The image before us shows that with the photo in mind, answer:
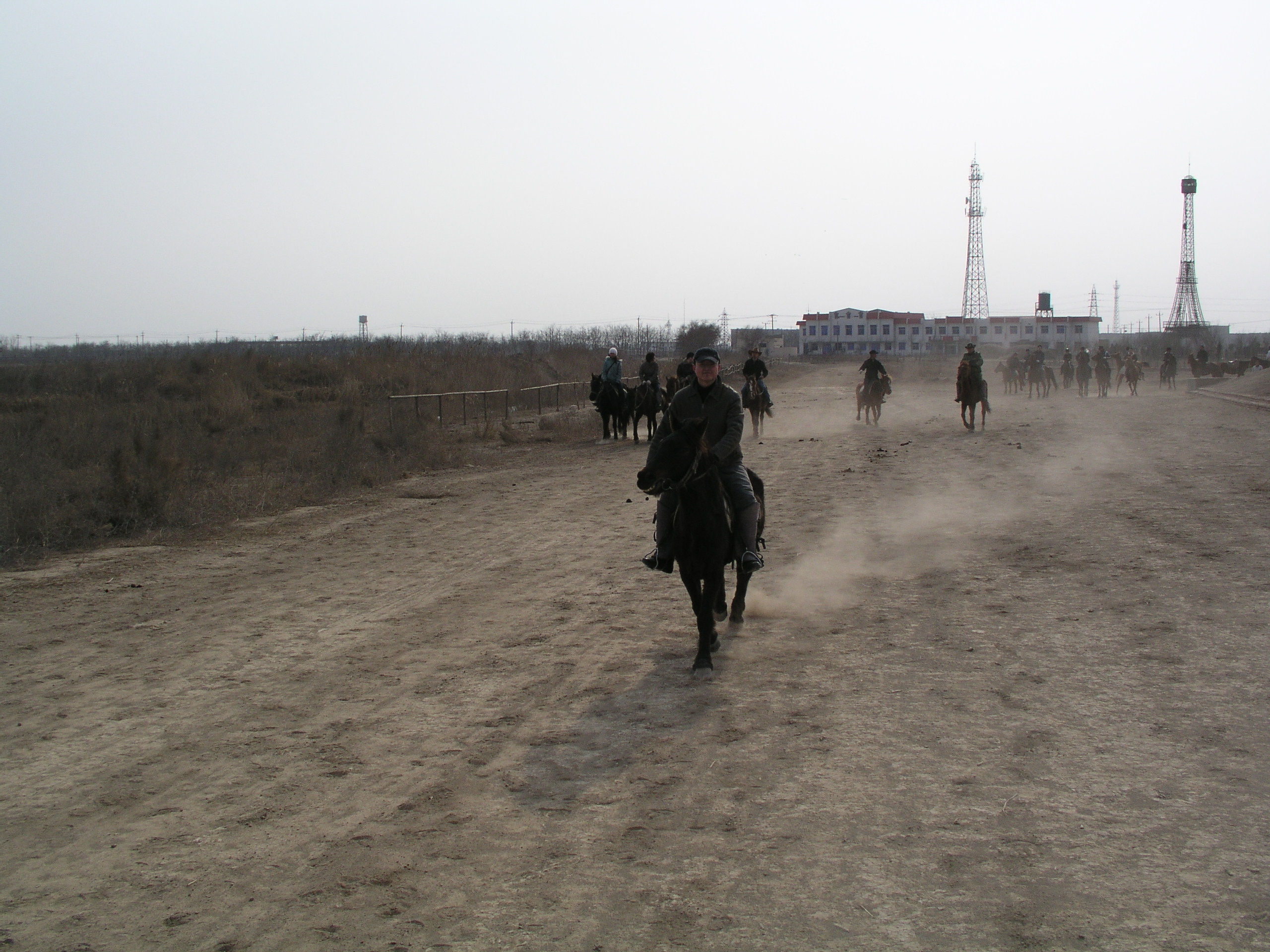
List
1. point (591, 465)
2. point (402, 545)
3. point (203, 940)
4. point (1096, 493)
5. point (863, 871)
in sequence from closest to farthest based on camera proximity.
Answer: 1. point (203, 940)
2. point (863, 871)
3. point (402, 545)
4. point (1096, 493)
5. point (591, 465)

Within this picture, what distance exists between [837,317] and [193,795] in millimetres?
137759

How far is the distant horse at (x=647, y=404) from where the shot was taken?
23.6m

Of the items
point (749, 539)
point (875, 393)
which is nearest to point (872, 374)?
point (875, 393)

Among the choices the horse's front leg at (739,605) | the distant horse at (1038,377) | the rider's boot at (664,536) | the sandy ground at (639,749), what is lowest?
the sandy ground at (639,749)

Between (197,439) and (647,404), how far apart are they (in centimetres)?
989

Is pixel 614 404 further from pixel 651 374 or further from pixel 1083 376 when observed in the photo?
pixel 1083 376

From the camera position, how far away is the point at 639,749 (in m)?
5.37

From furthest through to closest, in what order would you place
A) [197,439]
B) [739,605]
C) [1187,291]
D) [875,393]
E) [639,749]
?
→ [1187,291]
[875,393]
[197,439]
[739,605]
[639,749]

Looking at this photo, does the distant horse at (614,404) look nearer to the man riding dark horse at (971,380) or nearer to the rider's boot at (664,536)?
the man riding dark horse at (971,380)

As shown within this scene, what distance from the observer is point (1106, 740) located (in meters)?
5.27

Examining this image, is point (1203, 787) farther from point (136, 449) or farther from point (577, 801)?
point (136, 449)

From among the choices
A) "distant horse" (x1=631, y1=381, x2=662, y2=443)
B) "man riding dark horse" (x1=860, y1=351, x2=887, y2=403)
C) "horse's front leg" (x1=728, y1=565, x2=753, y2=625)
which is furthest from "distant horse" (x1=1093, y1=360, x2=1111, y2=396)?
"horse's front leg" (x1=728, y1=565, x2=753, y2=625)

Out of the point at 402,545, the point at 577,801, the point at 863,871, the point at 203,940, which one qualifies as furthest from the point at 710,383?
the point at 402,545

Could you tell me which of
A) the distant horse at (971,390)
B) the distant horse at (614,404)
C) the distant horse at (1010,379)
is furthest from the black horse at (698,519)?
the distant horse at (1010,379)
